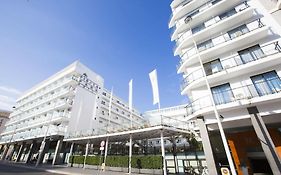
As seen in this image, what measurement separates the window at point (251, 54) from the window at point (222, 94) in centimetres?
282

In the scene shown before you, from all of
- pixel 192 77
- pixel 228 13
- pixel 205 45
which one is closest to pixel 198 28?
pixel 205 45

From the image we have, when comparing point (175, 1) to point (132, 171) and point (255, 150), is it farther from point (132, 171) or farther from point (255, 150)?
point (132, 171)

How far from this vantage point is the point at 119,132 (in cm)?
1920

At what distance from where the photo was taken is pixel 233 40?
14.2m

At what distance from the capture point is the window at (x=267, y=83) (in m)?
11.9

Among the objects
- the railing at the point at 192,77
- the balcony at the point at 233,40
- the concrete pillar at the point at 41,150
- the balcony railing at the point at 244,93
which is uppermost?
the balcony at the point at 233,40

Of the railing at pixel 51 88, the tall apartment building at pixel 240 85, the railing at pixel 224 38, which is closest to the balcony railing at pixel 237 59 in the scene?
the tall apartment building at pixel 240 85

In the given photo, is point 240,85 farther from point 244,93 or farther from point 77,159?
point 77,159

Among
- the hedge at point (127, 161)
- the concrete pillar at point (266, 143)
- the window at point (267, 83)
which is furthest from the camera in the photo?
the hedge at point (127, 161)

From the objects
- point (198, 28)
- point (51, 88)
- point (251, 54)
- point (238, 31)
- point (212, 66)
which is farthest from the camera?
point (51, 88)

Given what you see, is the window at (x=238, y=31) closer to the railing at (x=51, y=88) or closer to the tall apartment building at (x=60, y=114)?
the tall apartment building at (x=60, y=114)

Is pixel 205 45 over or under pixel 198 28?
under

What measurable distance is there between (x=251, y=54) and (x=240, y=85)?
311 centimetres

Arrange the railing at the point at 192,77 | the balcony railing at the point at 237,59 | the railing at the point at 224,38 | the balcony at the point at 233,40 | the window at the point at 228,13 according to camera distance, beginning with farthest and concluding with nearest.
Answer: the window at the point at 228,13, the railing at the point at 192,77, the railing at the point at 224,38, the balcony at the point at 233,40, the balcony railing at the point at 237,59
